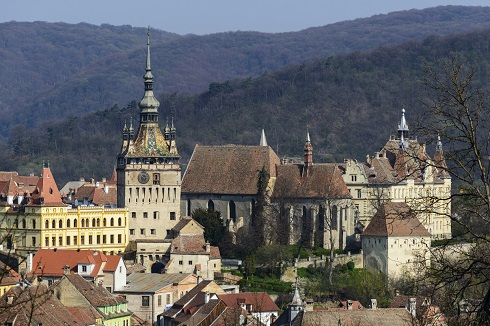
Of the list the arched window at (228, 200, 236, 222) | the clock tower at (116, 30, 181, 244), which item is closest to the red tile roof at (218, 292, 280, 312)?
the clock tower at (116, 30, 181, 244)

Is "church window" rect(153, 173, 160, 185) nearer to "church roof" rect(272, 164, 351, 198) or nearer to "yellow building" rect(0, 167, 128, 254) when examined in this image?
"yellow building" rect(0, 167, 128, 254)

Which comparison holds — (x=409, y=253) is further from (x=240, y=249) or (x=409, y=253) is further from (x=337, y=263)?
(x=240, y=249)

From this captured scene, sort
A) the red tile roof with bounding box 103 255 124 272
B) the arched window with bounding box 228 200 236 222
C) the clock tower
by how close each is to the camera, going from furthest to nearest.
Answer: the arched window with bounding box 228 200 236 222 → the clock tower → the red tile roof with bounding box 103 255 124 272

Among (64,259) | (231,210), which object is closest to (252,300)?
(64,259)

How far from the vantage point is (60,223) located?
96.8 metres

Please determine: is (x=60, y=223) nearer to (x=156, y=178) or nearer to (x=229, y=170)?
(x=156, y=178)

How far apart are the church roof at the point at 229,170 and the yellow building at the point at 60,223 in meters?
8.78

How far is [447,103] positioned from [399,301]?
53.6 metres

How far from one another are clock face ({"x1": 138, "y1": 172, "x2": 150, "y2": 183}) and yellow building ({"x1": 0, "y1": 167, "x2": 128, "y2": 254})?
265 cm

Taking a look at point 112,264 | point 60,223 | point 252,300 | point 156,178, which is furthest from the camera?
point 156,178

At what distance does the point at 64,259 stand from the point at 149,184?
1572 cm

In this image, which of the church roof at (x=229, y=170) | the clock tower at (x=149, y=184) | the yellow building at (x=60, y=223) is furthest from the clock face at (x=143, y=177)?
the church roof at (x=229, y=170)

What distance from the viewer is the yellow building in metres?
95.4

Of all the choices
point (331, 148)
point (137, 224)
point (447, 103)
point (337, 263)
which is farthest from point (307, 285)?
point (331, 148)
